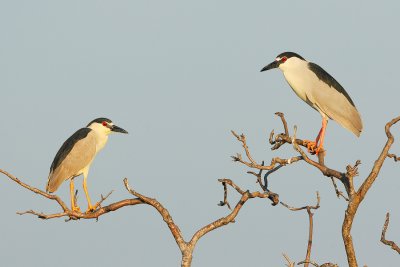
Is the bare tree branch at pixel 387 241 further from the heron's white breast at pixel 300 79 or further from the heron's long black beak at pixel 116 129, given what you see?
the heron's long black beak at pixel 116 129

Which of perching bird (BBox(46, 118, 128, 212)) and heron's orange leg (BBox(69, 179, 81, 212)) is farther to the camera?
perching bird (BBox(46, 118, 128, 212))

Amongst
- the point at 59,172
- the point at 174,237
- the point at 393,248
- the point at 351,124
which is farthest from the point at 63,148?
the point at 393,248

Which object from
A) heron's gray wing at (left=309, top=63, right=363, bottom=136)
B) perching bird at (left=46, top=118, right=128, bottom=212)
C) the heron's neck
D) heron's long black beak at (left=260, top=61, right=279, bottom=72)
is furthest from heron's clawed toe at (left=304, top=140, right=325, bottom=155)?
the heron's neck

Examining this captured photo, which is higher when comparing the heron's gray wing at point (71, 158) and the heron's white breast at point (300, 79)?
the heron's white breast at point (300, 79)

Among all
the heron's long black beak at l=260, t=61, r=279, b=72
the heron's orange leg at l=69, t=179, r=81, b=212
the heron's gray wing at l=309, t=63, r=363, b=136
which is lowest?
Result: the heron's orange leg at l=69, t=179, r=81, b=212

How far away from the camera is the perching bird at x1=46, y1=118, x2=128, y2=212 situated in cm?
1102

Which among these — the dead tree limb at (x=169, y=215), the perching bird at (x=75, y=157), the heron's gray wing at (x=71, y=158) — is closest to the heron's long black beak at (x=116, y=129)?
the perching bird at (x=75, y=157)

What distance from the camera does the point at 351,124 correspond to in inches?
411

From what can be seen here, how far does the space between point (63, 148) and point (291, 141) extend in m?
4.87

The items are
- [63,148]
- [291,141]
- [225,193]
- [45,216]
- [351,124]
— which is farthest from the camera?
[63,148]

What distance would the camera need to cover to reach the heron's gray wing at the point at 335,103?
10438 millimetres

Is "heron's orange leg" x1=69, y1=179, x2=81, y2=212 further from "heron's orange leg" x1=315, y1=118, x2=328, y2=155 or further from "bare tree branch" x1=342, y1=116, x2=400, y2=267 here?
"bare tree branch" x1=342, y1=116, x2=400, y2=267

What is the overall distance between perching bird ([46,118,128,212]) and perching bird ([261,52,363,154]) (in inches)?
Answer: 117

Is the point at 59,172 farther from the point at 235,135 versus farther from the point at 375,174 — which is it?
the point at 375,174
